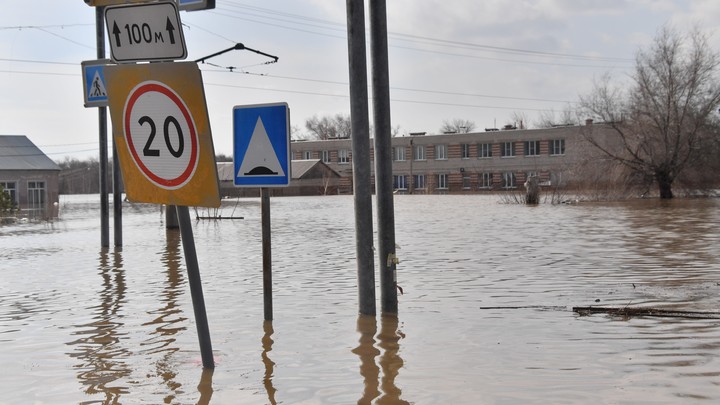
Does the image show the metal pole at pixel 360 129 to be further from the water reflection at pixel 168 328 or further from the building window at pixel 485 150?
the building window at pixel 485 150

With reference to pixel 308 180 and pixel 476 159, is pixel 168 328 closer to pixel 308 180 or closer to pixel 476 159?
pixel 476 159

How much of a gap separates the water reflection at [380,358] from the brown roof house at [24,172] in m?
63.2

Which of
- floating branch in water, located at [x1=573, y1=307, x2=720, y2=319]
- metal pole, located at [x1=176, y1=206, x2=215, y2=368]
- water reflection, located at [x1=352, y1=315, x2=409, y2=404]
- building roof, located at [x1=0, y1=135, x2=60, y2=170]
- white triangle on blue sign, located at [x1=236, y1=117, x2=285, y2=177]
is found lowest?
water reflection, located at [x1=352, y1=315, x2=409, y2=404]

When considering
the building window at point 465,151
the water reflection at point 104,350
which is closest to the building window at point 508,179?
the building window at point 465,151

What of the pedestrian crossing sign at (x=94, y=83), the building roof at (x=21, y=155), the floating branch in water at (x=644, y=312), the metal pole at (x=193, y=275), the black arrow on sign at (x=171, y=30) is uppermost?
the building roof at (x=21, y=155)

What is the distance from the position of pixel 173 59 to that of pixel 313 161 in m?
94.7

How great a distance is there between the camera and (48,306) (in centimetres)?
1015

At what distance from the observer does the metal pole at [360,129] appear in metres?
8.09

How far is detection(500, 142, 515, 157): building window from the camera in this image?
9012cm

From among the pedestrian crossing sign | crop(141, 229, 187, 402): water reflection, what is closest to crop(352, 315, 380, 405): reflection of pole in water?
crop(141, 229, 187, 402): water reflection

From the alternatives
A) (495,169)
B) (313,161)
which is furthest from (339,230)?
(313,161)

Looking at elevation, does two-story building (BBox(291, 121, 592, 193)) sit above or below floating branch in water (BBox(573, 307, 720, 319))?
above

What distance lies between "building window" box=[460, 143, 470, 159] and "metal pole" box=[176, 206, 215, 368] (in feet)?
291

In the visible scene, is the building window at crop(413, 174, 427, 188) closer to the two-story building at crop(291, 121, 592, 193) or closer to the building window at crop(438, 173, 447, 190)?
the two-story building at crop(291, 121, 592, 193)
